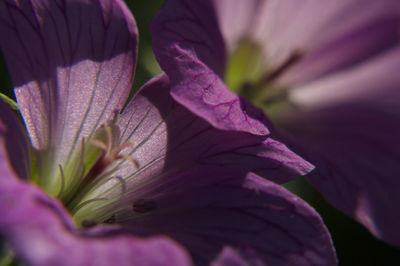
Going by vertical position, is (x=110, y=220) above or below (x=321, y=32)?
below

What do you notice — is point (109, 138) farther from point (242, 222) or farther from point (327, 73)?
point (327, 73)

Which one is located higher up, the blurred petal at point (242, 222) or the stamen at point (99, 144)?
the stamen at point (99, 144)

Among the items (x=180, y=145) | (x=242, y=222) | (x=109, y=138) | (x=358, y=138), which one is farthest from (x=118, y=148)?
(x=358, y=138)

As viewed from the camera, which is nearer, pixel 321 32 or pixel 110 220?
pixel 110 220

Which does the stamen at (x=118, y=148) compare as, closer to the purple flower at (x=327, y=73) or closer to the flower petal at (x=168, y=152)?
the flower petal at (x=168, y=152)

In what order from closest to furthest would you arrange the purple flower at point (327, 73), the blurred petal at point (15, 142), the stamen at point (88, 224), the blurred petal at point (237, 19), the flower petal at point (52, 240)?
the flower petal at point (52, 240), the blurred petal at point (15, 142), the stamen at point (88, 224), the purple flower at point (327, 73), the blurred petal at point (237, 19)

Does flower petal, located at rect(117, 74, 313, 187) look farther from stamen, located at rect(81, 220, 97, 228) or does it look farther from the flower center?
stamen, located at rect(81, 220, 97, 228)

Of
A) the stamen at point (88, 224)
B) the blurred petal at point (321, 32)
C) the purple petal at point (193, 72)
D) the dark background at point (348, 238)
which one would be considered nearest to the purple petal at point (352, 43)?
the blurred petal at point (321, 32)

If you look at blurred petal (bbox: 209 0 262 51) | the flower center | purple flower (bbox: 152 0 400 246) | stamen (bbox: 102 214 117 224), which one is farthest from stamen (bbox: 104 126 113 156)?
blurred petal (bbox: 209 0 262 51)
